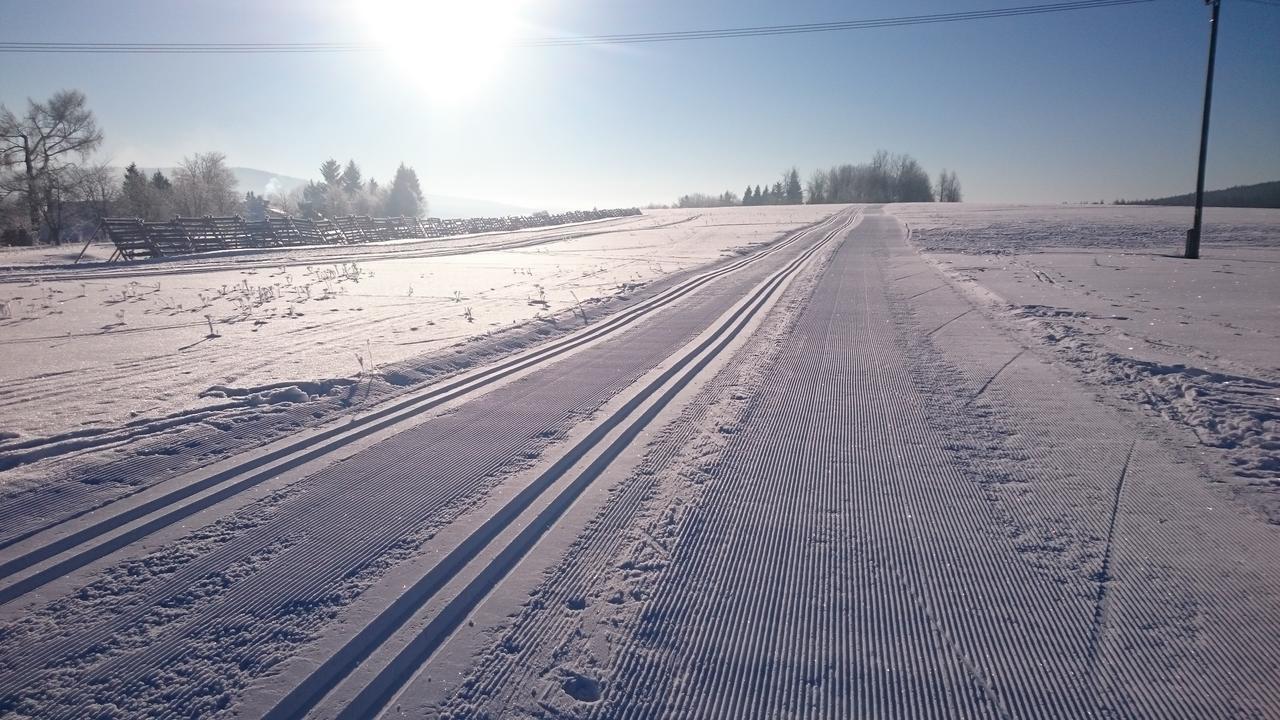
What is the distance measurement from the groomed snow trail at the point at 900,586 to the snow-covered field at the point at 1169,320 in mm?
667

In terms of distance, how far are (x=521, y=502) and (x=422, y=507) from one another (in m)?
0.62

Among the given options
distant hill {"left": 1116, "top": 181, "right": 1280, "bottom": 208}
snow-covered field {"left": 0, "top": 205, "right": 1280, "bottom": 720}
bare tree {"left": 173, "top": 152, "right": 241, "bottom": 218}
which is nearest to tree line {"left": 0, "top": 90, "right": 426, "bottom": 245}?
bare tree {"left": 173, "top": 152, "right": 241, "bottom": 218}

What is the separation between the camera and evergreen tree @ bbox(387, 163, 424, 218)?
90000mm

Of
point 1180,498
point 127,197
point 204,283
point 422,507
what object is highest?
point 127,197

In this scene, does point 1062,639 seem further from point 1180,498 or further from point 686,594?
point 1180,498

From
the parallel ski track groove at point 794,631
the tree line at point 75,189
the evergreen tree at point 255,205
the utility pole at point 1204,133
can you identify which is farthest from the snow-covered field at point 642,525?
the evergreen tree at point 255,205

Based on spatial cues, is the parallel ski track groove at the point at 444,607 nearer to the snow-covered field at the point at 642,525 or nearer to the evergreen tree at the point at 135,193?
the snow-covered field at the point at 642,525

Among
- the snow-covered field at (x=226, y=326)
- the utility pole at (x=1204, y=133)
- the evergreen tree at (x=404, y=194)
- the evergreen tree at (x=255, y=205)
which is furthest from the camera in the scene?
the evergreen tree at (x=404, y=194)

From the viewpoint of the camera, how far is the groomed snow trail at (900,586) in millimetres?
2514

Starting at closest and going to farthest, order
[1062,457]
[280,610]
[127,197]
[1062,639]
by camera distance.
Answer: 1. [1062,639]
2. [280,610]
3. [1062,457]
4. [127,197]

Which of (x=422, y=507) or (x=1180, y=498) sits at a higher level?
(x=422, y=507)

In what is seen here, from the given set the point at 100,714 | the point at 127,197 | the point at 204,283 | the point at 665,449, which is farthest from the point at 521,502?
the point at 127,197

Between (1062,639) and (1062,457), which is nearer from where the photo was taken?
(1062,639)

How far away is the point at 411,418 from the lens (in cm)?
585
